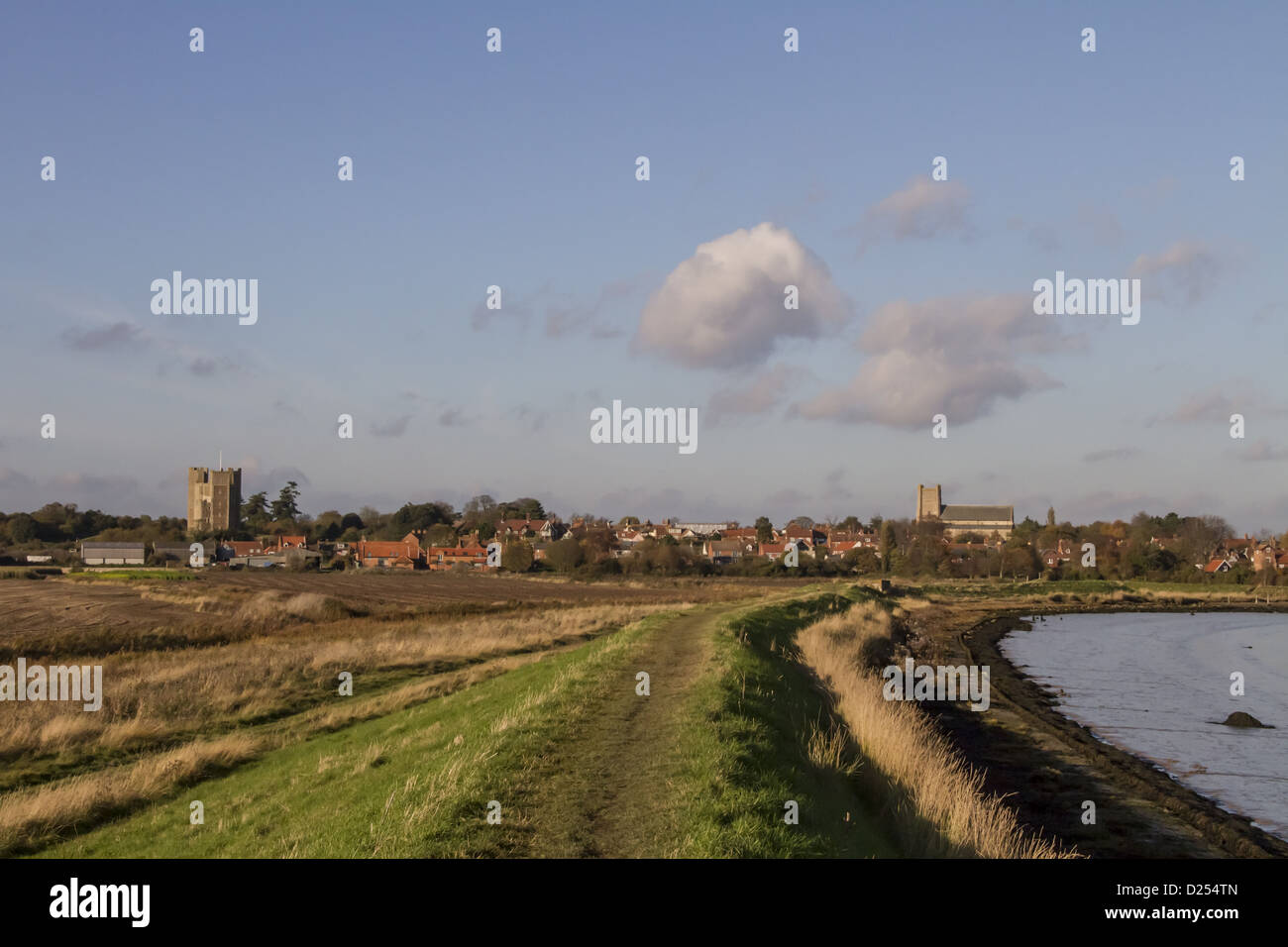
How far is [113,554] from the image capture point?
145875mm

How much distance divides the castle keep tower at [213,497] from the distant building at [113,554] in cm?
4500

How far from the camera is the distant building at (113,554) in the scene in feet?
471

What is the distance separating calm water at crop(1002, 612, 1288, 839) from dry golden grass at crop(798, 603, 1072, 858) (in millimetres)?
6396

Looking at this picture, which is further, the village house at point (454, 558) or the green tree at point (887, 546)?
the village house at point (454, 558)

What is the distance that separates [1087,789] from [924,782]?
29.2 ft

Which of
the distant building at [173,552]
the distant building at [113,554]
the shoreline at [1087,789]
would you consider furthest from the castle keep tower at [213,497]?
the shoreline at [1087,789]

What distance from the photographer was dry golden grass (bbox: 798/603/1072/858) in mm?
13516

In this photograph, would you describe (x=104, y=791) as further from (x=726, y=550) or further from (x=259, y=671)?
(x=726, y=550)

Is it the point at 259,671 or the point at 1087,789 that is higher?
the point at 259,671

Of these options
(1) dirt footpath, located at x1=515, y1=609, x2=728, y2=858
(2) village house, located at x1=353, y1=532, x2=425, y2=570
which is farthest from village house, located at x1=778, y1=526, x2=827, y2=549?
(1) dirt footpath, located at x1=515, y1=609, x2=728, y2=858

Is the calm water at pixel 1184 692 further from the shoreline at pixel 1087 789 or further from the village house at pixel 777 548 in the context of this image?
the village house at pixel 777 548

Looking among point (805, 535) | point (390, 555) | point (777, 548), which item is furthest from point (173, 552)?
point (805, 535)

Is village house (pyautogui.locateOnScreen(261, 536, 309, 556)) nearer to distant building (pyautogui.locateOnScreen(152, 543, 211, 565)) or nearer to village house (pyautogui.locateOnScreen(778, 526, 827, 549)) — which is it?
distant building (pyautogui.locateOnScreen(152, 543, 211, 565))
